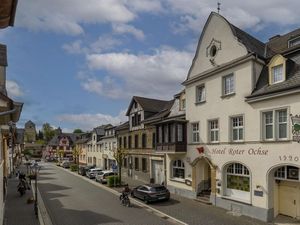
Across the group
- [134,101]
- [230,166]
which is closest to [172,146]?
[230,166]

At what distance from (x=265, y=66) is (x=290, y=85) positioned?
13.4 feet

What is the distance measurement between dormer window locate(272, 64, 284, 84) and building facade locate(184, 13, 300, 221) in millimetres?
64

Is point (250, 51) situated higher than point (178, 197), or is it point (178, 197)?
point (250, 51)

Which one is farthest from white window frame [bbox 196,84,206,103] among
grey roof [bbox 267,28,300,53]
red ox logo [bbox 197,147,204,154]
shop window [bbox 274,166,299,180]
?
shop window [bbox 274,166,299,180]

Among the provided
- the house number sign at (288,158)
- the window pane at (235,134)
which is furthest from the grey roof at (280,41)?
the house number sign at (288,158)

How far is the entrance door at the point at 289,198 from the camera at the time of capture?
64.7 ft

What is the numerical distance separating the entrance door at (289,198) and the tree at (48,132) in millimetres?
137726

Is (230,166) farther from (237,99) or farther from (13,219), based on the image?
(13,219)

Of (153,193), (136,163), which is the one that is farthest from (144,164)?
(153,193)

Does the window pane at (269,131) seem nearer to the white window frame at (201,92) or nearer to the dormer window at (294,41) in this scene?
the white window frame at (201,92)

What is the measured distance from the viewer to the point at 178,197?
29062 mm

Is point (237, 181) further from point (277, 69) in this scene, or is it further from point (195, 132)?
point (277, 69)

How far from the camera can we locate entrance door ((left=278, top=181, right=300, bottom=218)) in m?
19.7

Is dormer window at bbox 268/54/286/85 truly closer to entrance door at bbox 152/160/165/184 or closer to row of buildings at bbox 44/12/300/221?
row of buildings at bbox 44/12/300/221
